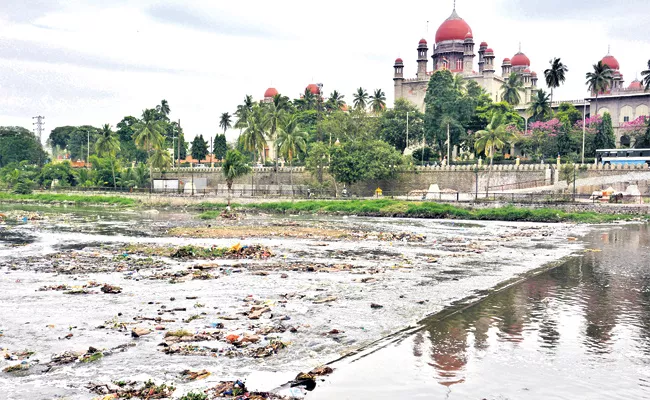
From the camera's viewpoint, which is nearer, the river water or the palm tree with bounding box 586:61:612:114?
the river water

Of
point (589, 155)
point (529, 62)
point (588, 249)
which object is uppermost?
point (529, 62)

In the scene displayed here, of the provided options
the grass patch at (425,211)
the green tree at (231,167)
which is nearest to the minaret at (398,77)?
the green tree at (231,167)

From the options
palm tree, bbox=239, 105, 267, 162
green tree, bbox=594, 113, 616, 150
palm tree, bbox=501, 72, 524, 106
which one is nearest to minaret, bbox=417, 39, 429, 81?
palm tree, bbox=501, 72, 524, 106

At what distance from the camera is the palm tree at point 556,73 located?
78.7 m

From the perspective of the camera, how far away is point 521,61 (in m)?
108

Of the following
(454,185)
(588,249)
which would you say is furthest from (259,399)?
(454,185)

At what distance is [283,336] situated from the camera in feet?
36.9

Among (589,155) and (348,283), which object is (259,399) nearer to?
(348,283)

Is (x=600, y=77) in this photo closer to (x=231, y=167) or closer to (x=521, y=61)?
(x=521, y=61)

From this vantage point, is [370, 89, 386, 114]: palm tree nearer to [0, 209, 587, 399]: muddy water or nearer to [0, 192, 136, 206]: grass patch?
[0, 192, 136, 206]: grass patch

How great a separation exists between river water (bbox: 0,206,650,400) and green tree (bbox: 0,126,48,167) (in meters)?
96.6

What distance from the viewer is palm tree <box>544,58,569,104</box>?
78.7 m

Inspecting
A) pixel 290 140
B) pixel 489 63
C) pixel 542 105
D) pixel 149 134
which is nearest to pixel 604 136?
pixel 542 105

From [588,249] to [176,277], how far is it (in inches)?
675
